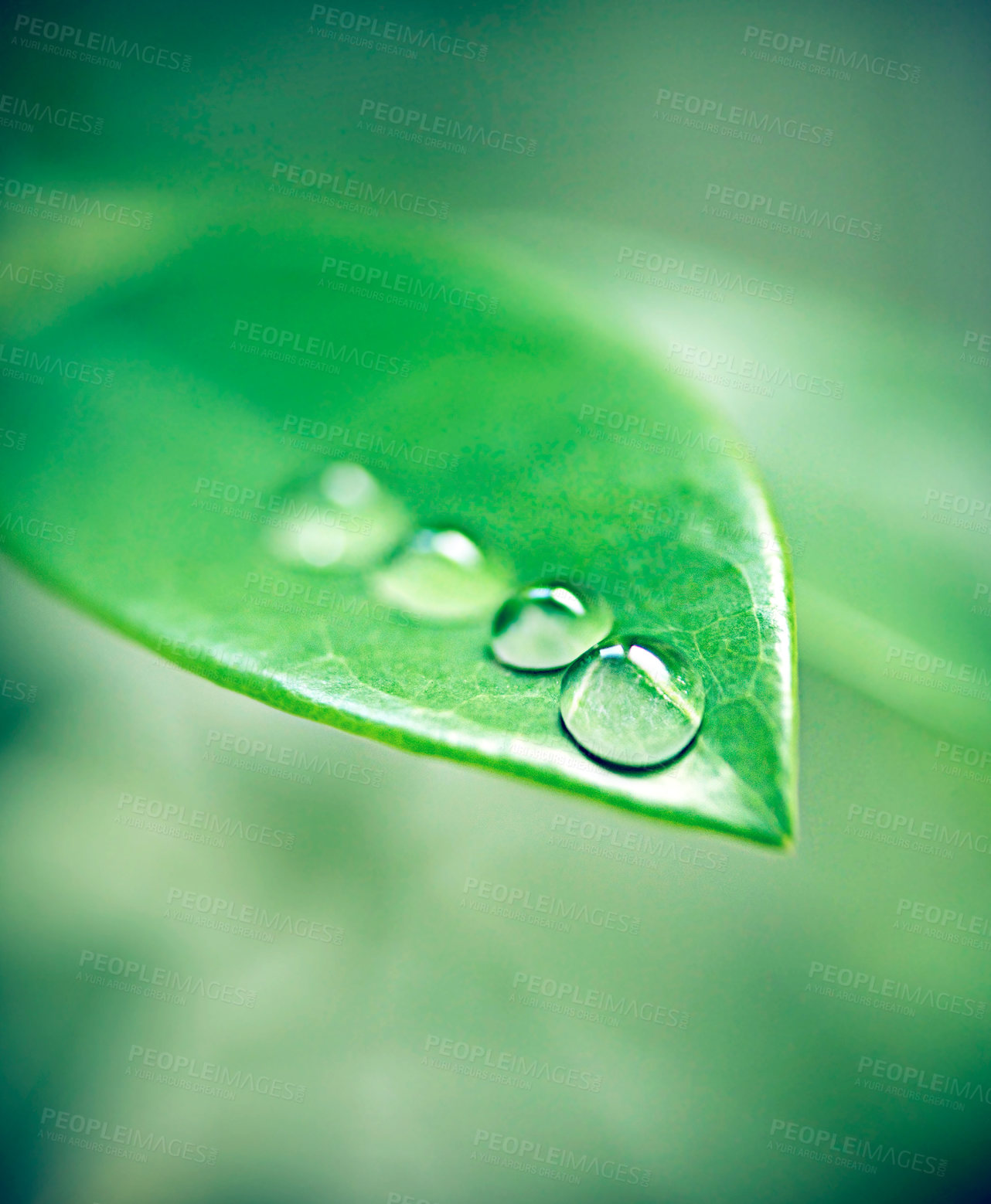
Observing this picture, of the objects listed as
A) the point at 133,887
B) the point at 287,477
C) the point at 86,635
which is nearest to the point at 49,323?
the point at 287,477

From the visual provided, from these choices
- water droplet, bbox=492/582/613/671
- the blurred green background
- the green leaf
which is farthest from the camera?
the blurred green background

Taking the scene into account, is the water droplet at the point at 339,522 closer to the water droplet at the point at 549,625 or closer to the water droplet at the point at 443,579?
the water droplet at the point at 443,579

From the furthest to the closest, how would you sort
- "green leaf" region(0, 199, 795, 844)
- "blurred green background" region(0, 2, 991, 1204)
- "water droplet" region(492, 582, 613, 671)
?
"blurred green background" region(0, 2, 991, 1204)
"water droplet" region(492, 582, 613, 671)
"green leaf" region(0, 199, 795, 844)

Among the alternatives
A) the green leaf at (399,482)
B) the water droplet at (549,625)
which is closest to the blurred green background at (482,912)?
the green leaf at (399,482)

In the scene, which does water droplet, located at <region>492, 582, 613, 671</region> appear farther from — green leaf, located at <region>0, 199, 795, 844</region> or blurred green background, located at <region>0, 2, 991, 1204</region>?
blurred green background, located at <region>0, 2, 991, 1204</region>

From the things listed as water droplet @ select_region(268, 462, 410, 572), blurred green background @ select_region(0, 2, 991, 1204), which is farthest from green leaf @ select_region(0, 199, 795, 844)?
blurred green background @ select_region(0, 2, 991, 1204)

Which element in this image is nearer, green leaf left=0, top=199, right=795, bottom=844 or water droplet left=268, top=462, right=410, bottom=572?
green leaf left=0, top=199, right=795, bottom=844

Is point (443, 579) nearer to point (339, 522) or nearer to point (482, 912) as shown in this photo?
point (339, 522)

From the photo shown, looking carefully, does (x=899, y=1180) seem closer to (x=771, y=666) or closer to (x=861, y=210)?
(x=771, y=666)
